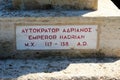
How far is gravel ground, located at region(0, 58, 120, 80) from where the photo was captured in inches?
186

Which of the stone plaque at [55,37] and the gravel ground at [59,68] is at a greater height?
the stone plaque at [55,37]

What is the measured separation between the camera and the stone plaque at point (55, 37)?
17.0 feet

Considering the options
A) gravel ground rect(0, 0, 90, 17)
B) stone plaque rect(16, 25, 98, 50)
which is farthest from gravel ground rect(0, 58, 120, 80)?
gravel ground rect(0, 0, 90, 17)

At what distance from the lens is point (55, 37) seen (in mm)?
5250

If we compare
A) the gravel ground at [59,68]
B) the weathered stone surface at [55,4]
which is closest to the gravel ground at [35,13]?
the weathered stone surface at [55,4]

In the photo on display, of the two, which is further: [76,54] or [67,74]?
[76,54]

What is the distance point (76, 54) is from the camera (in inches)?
211

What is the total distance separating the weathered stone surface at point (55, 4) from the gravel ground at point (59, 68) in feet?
2.67

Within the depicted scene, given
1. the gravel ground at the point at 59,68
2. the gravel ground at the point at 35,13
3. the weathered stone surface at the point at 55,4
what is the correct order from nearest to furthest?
the gravel ground at the point at 59,68 < the gravel ground at the point at 35,13 < the weathered stone surface at the point at 55,4

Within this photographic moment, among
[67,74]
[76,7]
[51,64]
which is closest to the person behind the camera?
[67,74]

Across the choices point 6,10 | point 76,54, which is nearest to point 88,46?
point 76,54

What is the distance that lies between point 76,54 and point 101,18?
670mm

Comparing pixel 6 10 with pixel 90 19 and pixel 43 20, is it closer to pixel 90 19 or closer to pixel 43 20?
pixel 43 20

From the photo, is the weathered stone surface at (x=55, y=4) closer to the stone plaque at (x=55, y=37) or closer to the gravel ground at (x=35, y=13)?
the gravel ground at (x=35, y=13)
